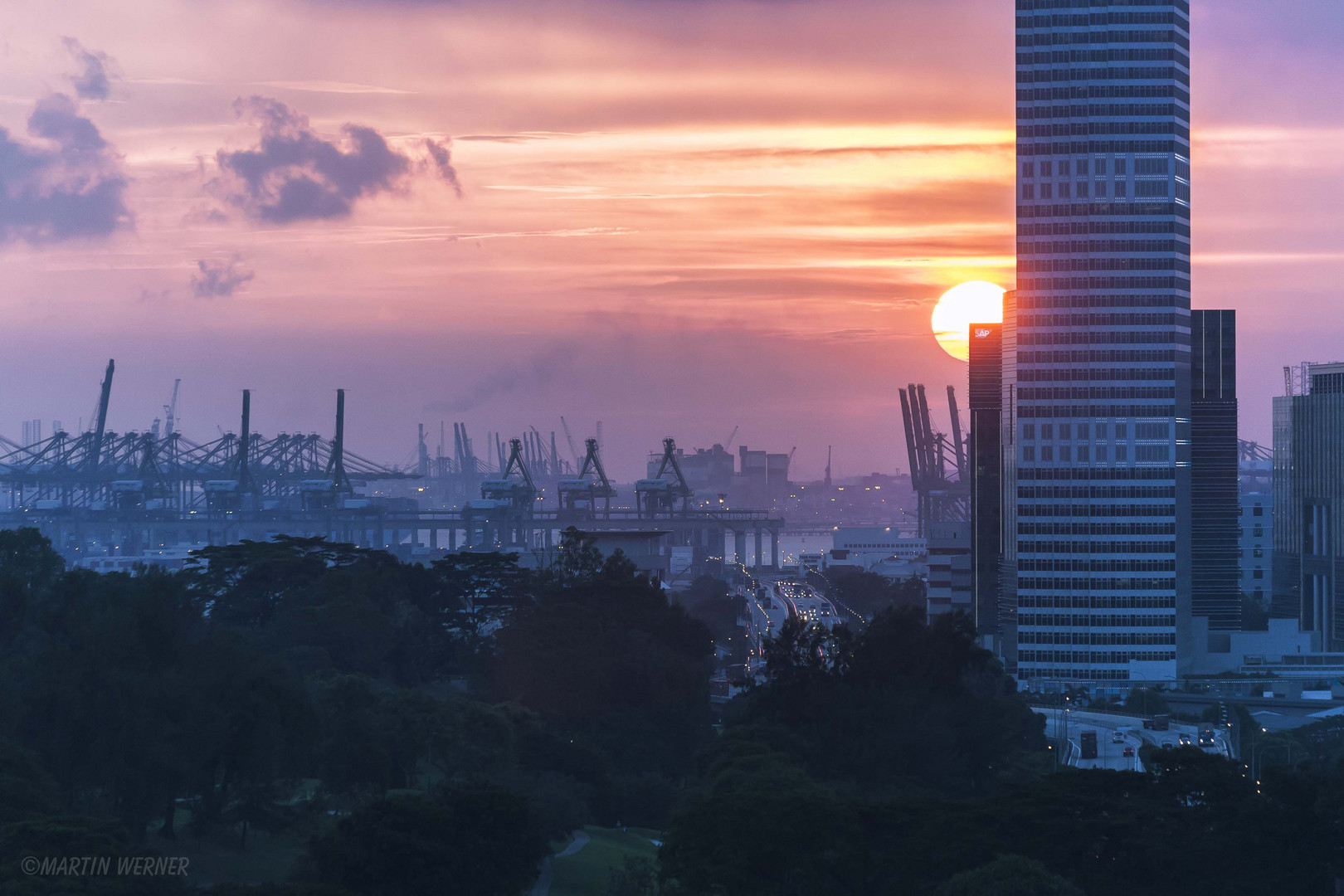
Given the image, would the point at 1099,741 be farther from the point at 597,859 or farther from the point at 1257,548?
the point at 1257,548

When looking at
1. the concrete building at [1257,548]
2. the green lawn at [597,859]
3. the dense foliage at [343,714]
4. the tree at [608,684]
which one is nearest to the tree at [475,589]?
the dense foliage at [343,714]

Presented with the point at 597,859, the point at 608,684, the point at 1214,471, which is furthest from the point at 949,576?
the point at 597,859

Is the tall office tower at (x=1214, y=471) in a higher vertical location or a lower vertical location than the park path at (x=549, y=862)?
higher

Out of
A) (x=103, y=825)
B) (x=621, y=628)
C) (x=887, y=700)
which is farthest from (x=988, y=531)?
(x=103, y=825)

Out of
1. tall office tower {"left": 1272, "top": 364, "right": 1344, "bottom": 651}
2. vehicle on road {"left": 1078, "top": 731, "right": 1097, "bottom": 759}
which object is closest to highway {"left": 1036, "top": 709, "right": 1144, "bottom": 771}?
vehicle on road {"left": 1078, "top": 731, "right": 1097, "bottom": 759}

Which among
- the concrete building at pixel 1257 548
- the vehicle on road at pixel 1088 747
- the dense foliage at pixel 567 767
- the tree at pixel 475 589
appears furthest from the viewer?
the concrete building at pixel 1257 548

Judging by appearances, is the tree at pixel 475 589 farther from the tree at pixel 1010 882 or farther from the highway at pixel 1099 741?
the tree at pixel 1010 882

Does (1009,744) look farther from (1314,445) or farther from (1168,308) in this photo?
(1314,445)

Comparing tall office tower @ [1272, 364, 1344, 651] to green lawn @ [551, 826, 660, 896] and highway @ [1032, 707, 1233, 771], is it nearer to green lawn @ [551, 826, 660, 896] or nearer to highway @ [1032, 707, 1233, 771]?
highway @ [1032, 707, 1233, 771]
